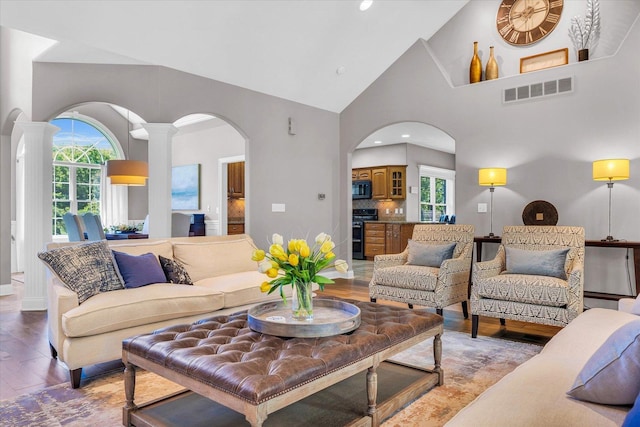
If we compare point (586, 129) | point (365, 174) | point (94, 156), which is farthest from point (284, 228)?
point (94, 156)

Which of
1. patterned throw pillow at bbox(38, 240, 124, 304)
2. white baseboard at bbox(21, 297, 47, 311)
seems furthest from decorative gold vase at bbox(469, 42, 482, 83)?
white baseboard at bbox(21, 297, 47, 311)

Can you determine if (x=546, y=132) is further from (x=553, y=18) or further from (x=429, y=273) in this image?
(x=429, y=273)

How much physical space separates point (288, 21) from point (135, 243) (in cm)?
301

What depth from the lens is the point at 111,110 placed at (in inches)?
355

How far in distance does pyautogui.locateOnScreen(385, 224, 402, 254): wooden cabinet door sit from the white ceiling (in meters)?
3.48

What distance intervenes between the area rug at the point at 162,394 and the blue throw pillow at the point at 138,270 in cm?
69

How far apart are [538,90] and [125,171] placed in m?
5.91

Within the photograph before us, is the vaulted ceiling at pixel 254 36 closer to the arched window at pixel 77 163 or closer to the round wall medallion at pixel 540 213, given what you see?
the round wall medallion at pixel 540 213

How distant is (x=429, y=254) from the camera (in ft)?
14.4

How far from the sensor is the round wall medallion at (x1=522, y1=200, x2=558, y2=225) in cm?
484

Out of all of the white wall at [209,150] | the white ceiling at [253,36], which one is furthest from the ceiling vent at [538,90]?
the white wall at [209,150]

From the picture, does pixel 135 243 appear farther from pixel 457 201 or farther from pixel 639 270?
pixel 639 270

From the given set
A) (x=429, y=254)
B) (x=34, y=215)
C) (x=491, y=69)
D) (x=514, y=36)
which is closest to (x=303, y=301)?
(x=429, y=254)

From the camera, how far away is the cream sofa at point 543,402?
4.06ft
